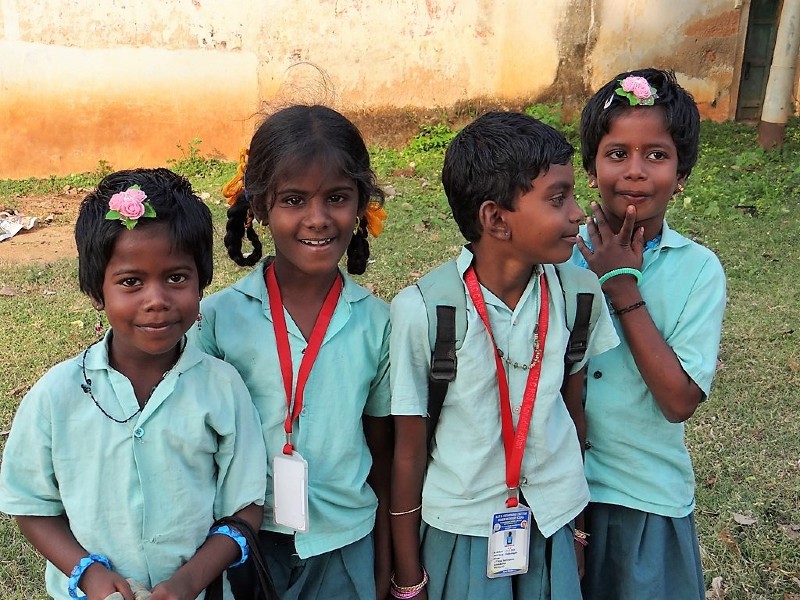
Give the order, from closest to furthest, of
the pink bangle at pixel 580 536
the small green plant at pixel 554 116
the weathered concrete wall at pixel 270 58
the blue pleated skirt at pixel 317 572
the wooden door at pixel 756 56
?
the blue pleated skirt at pixel 317 572 → the pink bangle at pixel 580 536 → the weathered concrete wall at pixel 270 58 → the small green plant at pixel 554 116 → the wooden door at pixel 756 56

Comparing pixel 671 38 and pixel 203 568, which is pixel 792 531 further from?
pixel 671 38

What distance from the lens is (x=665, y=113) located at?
2031mm

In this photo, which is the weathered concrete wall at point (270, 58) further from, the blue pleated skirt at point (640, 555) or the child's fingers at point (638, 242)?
the blue pleated skirt at point (640, 555)

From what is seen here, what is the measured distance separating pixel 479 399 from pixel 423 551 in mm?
434

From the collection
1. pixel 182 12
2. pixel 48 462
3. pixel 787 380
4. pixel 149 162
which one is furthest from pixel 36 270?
pixel 787 380

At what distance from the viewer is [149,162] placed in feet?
26.9

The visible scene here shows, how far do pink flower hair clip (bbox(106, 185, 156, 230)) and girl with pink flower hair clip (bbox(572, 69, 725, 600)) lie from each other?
1.06 m

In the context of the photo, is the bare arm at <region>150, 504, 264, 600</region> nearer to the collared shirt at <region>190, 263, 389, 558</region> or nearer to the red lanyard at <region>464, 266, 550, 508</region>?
the collared shirt at <region>190, 263, 389, 558</region>

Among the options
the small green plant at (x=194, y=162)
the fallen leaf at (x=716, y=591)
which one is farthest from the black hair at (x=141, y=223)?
the small green plant at (x=194, y=162)

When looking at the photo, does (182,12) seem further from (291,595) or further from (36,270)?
(291,595)

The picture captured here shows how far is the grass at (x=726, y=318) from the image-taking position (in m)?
3.02

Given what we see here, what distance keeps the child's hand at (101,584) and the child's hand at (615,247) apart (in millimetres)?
1294

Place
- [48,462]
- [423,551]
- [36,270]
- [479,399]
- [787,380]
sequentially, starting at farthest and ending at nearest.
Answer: [36,270]
[787,380]
[423,551]
[479,399]
[48,462]

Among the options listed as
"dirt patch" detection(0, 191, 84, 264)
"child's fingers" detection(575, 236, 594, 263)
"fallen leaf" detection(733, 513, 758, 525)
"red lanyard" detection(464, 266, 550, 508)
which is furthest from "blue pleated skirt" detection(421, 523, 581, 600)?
"dirt patch" detection(0, 191, 84, 264)
